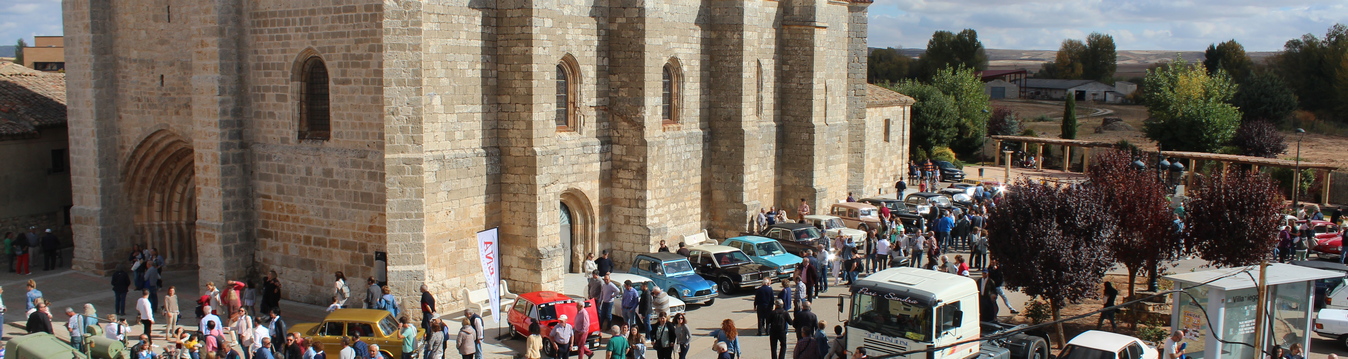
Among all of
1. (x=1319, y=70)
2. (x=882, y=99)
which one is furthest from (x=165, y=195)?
(x=1319, y=70)

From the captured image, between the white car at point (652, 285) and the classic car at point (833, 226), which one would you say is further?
the classic car at point (833, 226)

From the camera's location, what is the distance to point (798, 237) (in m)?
25.2

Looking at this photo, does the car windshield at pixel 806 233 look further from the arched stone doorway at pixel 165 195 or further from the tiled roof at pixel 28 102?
the tiled roof at pixel 28 102

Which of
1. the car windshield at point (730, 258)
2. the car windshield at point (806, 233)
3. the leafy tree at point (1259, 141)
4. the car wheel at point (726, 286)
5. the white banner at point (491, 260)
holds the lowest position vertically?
the car wheel at point (726, 286)

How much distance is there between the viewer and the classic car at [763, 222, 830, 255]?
2508 centimetres

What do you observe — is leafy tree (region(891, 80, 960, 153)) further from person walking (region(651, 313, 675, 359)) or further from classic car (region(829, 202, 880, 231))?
person walking (region(651, 313, 675, 359))

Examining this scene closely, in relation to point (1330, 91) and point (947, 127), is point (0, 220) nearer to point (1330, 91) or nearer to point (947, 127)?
point (947, 127)

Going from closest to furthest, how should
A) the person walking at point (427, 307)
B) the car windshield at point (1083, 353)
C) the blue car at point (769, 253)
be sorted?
the car windshield at point (1083, 353), the person walking at point (427, 307), the blue car at point (769, 253)

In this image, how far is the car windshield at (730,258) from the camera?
22.4 meters

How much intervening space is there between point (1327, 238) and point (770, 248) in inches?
607

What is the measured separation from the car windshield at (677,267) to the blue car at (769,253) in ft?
7.59

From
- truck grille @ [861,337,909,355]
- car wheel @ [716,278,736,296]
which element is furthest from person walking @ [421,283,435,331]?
truck grille @ [861,337,909,355]

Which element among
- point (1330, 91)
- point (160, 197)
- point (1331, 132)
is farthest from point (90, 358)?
point (1330, 91)

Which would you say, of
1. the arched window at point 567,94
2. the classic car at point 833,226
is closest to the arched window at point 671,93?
the arched window at point 567,94
